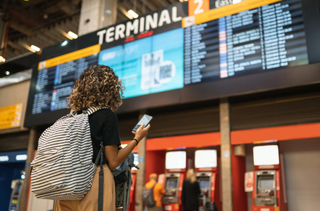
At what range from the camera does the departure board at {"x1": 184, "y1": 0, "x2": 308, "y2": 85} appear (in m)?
4.25

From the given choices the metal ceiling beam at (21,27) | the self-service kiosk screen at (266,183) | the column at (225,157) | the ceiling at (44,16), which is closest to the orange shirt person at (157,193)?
the column at (225,157)

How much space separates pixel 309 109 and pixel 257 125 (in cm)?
82

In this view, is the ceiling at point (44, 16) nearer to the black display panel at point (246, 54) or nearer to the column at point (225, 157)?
the black display panel at point (246, 54)

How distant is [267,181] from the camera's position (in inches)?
196

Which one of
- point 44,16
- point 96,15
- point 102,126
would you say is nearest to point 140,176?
point 96,15

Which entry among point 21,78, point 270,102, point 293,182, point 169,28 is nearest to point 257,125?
point 270,102

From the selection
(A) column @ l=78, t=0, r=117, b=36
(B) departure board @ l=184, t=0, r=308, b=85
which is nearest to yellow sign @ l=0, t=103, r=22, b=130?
(A) column @ l=78, t=0, r=117, b=36

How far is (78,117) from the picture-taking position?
1.30 meters

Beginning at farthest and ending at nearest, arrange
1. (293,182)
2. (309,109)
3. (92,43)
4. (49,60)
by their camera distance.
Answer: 1. (49,60)
2. (92,43)
3. (293,182)
4. (309,109)

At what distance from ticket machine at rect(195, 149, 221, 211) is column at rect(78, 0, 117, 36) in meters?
4.29

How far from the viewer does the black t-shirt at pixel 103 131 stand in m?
1.30

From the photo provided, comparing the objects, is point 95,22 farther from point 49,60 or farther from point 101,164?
point 101,164

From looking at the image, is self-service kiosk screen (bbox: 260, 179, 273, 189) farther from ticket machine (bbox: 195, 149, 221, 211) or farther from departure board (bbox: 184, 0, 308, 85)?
departure board (bbox: 184, 0, 308, 85)

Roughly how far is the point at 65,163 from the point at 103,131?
0.22 meters
